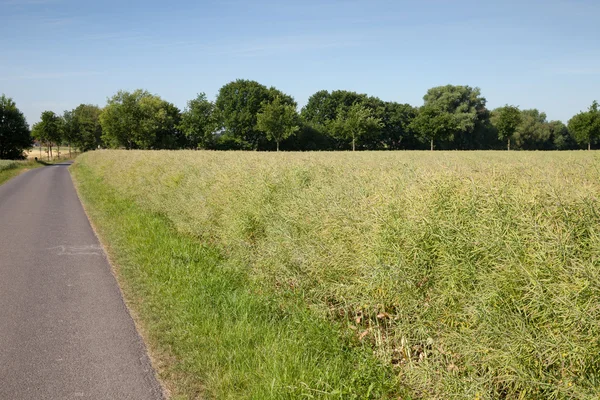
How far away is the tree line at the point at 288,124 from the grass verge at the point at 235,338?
188ft

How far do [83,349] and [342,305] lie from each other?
3178 mm

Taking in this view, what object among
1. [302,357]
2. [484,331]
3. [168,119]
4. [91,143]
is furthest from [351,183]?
[91,143]

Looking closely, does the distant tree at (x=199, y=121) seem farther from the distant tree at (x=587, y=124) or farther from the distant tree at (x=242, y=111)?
the distant tree at (x=587, y=124)

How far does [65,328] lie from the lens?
19.3 ft

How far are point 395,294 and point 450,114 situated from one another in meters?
74.1

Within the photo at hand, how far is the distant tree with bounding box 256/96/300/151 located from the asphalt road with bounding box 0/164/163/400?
176 feet

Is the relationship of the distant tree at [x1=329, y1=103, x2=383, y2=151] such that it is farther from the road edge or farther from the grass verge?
the grass verge

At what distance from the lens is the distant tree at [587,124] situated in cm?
6097

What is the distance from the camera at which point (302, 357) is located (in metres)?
4.68

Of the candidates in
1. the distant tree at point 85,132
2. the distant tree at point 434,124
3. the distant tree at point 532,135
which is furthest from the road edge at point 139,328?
the distant tree at point 532,135

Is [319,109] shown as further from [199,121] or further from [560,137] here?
[560,137]

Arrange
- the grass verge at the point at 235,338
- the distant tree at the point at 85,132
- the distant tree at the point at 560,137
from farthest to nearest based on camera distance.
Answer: the distant tree at the point at 560,137
the distant tree at the point at 85,132
the grass verge at the point at 235,338

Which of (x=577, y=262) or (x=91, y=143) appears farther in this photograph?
(x=91, y=143)

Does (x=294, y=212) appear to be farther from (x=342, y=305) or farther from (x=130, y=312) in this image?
(x=130, y=312)
